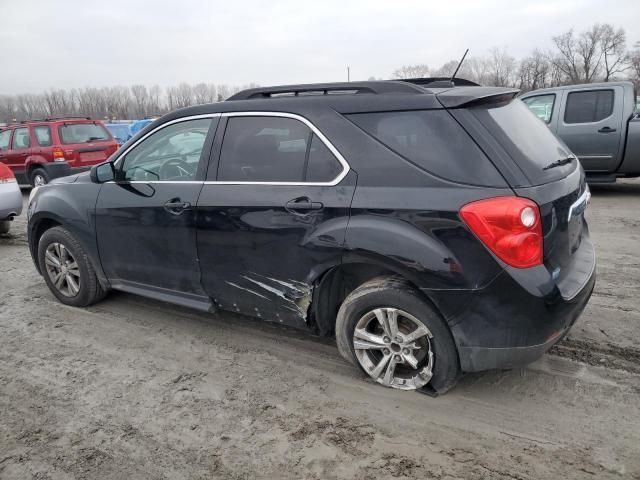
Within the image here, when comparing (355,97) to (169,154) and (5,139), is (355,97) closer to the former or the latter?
(169,154)

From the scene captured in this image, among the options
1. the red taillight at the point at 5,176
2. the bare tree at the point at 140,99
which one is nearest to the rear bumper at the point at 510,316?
the red taillight at the point at 5,176

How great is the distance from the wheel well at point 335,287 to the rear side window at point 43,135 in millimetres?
10357

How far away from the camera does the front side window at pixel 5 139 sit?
12148 mm

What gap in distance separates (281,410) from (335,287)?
800mm

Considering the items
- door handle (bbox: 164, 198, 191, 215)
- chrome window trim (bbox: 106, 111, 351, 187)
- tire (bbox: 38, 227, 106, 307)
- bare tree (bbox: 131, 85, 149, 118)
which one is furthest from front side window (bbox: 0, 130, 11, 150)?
bare tree (bbox: 131, 85, 149, 118)

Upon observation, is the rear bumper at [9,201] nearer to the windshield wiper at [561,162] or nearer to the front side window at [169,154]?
the front side window at [169,154]

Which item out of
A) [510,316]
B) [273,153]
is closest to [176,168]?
[273,153]

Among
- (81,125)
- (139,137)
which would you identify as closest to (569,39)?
(81,125)

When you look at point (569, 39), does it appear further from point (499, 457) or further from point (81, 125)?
point (499, 457)

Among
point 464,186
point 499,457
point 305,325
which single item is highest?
point 464,186

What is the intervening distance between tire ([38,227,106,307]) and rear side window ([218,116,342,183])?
1.77 m

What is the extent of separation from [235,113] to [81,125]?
9.67 meters

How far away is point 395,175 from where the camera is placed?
2.71 meters

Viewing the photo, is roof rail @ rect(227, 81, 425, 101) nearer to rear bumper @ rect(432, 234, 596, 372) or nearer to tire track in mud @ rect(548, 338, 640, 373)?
rear bumper @ rect(432, 234, 596, 372)
